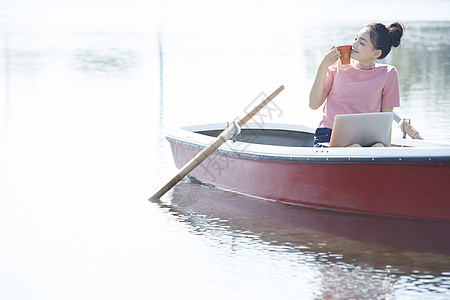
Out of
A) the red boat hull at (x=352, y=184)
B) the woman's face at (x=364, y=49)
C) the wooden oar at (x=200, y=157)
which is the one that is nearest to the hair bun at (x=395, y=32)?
the woman's face at (x=364, y=49)

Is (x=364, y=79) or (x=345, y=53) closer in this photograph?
(x=345, y=53)

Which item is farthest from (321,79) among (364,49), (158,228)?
(158,228)

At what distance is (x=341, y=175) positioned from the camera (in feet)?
24.4

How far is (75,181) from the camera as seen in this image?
901 centimetres

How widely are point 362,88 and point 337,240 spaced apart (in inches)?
54.0

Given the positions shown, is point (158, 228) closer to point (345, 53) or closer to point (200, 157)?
point (200, 157)

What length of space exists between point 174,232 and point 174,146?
1.91 m

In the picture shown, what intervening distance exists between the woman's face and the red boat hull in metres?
0.96

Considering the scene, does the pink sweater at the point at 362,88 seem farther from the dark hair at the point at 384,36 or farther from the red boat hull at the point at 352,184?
the red boat hull at the point at 352,184

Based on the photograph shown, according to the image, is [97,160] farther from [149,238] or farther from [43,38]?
[43,38]

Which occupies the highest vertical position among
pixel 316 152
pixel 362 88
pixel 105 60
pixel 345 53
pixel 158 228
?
pixel 345 53

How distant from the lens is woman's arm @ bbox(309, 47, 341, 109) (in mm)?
7645

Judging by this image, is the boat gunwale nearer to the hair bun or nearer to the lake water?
the lake water

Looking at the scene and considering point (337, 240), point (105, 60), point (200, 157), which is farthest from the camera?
point (105, 60)
